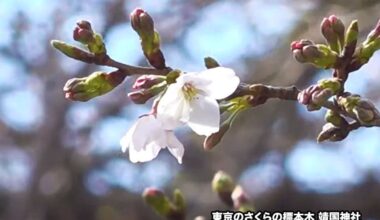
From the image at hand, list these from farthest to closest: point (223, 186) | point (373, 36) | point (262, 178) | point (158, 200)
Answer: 1. point (262, 178)
2. point (223, 186)
3. point (158, 200)
4. point (373, 36)

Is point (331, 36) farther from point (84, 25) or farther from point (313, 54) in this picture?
A: point (84, 25)

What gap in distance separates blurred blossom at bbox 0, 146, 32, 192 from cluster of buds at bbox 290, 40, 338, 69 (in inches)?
115

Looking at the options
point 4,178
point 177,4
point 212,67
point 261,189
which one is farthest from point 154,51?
point 4,178

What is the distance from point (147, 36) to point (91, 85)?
0.08 meters

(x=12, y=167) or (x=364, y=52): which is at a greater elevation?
(x=12, y=167)

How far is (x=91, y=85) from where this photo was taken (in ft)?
3.02

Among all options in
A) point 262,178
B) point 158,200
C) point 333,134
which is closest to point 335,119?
point 333,134

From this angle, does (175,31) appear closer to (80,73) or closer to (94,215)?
(80,73)

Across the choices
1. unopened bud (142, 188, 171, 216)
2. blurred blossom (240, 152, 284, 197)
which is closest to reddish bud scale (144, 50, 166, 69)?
unopened bud (142, 188, 171, 216)

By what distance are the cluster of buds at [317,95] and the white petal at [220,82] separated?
0.21 feet

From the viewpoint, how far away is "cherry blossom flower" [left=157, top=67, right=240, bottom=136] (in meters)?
0.85

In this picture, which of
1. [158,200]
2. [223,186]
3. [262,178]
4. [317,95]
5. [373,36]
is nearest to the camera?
[317,95]

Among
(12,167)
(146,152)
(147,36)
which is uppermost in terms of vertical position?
(12,167)

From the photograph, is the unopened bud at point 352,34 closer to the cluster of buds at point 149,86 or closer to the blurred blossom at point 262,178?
the cluster of buds at point 149,86
